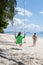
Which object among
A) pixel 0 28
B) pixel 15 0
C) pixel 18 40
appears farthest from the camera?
pixel 0 28

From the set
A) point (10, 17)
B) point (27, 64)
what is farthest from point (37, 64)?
point (10, 17)

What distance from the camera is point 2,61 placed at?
11.9 m

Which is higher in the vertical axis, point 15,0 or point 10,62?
point 15,0

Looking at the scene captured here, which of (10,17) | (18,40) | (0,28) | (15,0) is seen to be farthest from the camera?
(0,28)

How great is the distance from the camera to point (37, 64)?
11828mm

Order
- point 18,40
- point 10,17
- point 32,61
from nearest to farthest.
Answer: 1. point 32,61
2. point 18,40
3. point 10,17

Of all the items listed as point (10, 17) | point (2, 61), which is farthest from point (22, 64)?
point (10, 17)

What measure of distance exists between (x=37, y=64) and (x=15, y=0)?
8535 mm

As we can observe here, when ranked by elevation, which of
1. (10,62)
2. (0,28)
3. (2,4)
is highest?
(2,4)

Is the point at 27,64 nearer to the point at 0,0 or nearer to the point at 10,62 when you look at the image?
the point at 10,62

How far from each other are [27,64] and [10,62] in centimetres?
88

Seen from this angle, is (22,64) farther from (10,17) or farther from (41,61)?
(10,17)

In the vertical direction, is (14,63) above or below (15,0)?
below

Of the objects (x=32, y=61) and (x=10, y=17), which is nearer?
(x=32, y=61)
